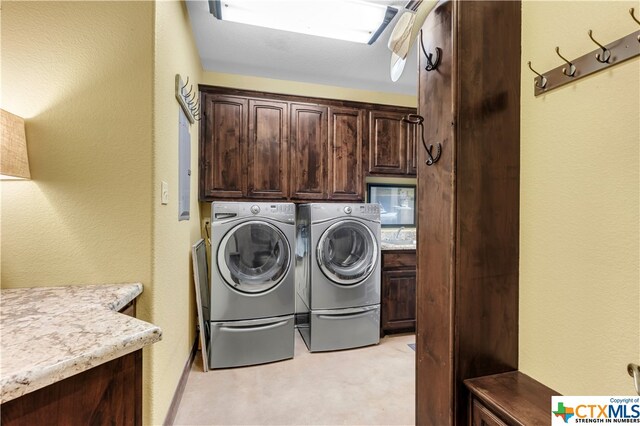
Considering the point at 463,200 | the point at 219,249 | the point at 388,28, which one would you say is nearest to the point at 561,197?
the point at 463,200

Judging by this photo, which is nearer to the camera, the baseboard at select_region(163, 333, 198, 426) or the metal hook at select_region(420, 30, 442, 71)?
the metal hook at select_region(420, 30, 442, 71)

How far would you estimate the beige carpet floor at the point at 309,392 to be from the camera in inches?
69.8

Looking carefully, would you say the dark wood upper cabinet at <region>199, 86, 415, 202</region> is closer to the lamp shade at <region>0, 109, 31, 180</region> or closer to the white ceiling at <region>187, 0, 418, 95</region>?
the white ceiling at <region>187, 0, 418, 95</region>

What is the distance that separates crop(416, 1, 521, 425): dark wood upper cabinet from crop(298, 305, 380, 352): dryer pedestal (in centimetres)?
154

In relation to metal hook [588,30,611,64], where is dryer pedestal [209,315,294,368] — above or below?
below

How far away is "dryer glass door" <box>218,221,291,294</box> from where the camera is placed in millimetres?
2365

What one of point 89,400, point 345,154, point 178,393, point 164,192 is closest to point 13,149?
point 164,192

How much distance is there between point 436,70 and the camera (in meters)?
1.19

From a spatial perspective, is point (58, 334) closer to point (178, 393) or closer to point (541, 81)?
point (178, 393)

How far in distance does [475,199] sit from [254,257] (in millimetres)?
1889

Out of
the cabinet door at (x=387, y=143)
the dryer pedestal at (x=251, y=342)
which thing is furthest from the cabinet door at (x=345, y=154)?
the dryer pedestal at (x=251, y=342)

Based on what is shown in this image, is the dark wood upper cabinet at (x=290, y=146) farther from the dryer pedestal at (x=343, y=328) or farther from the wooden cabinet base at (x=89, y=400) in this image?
the wooden cabinet base at (x=89, y=400)

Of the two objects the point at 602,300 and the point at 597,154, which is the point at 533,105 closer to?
the point at 597,154

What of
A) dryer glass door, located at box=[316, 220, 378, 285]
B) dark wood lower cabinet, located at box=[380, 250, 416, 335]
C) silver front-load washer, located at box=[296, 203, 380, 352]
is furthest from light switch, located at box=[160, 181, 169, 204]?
dark wood lower cabinet, located at box=[380, 250, 416, 335]
